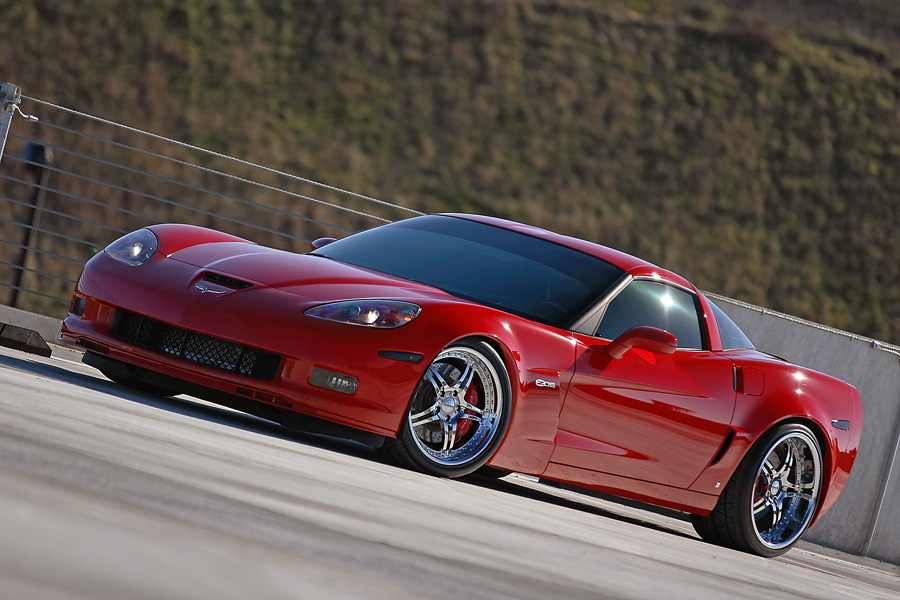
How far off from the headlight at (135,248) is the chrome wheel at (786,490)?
10.1 feet

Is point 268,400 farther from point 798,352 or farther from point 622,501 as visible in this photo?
point 798,352

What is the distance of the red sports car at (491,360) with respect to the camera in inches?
177

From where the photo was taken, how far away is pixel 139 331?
15.4 ft

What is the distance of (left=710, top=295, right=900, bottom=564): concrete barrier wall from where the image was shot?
760cm

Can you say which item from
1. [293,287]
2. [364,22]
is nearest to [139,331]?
[293,287]

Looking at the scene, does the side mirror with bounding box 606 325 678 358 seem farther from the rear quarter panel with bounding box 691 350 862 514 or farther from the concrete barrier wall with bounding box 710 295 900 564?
the concrete barrier wall with bounding box 710 295 900 564

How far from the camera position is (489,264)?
5.47 m

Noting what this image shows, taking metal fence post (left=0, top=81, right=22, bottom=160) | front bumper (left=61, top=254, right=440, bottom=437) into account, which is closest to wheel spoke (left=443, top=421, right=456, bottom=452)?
front bumper (left=61, top=254, right=440, bottom=437)

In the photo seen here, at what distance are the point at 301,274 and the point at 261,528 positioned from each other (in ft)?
9.28

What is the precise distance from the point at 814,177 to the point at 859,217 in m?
2.00

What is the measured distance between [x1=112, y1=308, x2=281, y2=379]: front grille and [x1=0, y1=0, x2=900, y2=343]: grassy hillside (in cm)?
2675

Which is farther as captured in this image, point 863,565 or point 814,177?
point 814,177

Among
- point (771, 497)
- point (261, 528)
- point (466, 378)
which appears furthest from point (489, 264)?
point (261, 528)

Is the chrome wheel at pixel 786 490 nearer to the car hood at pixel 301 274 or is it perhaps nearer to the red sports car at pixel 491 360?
the red sports car at pixel 491 360
